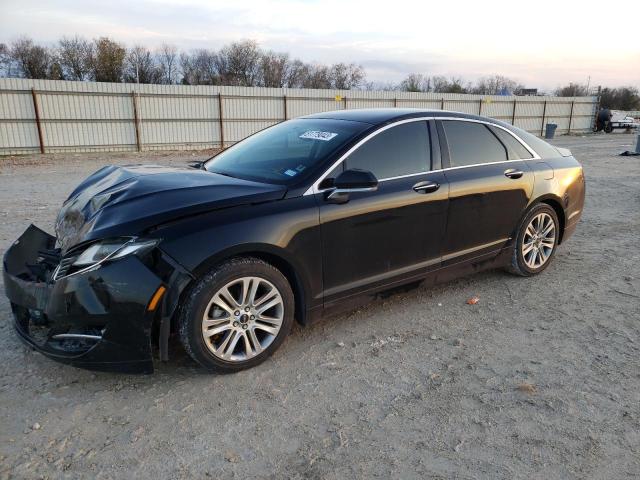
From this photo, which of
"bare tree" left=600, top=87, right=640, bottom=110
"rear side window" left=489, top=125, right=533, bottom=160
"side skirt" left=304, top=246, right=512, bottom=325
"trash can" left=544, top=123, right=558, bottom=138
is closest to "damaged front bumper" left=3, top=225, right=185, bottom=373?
"side skirt" left=304, top=246, right=512, bottom=325

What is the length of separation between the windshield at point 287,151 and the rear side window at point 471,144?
0.90 meters

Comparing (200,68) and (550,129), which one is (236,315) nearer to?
(550,129)

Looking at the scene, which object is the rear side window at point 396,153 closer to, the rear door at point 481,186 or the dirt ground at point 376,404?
the rear door at point 481,186

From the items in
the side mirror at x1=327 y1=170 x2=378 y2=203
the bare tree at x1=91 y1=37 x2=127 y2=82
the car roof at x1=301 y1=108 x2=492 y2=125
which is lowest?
the side mirror at x1=327 y1=170 x2=378 y2=203

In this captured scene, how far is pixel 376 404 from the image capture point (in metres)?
2.86

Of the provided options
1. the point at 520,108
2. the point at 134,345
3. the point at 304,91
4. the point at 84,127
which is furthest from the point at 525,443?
the point at 520,108

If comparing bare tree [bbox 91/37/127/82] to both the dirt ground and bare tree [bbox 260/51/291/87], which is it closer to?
bare tree [bbox 260/51/291/87]

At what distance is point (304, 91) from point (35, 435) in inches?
878

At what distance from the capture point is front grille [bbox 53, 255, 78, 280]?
9.49ft

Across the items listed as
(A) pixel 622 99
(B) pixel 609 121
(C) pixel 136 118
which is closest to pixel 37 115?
(C) pixel 136 118

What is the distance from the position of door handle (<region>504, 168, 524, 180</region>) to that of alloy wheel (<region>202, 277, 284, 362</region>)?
8.42ft

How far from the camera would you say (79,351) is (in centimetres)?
280

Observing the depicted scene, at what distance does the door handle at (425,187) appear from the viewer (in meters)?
3.85

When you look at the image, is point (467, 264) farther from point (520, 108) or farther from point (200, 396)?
point (520, 108)
